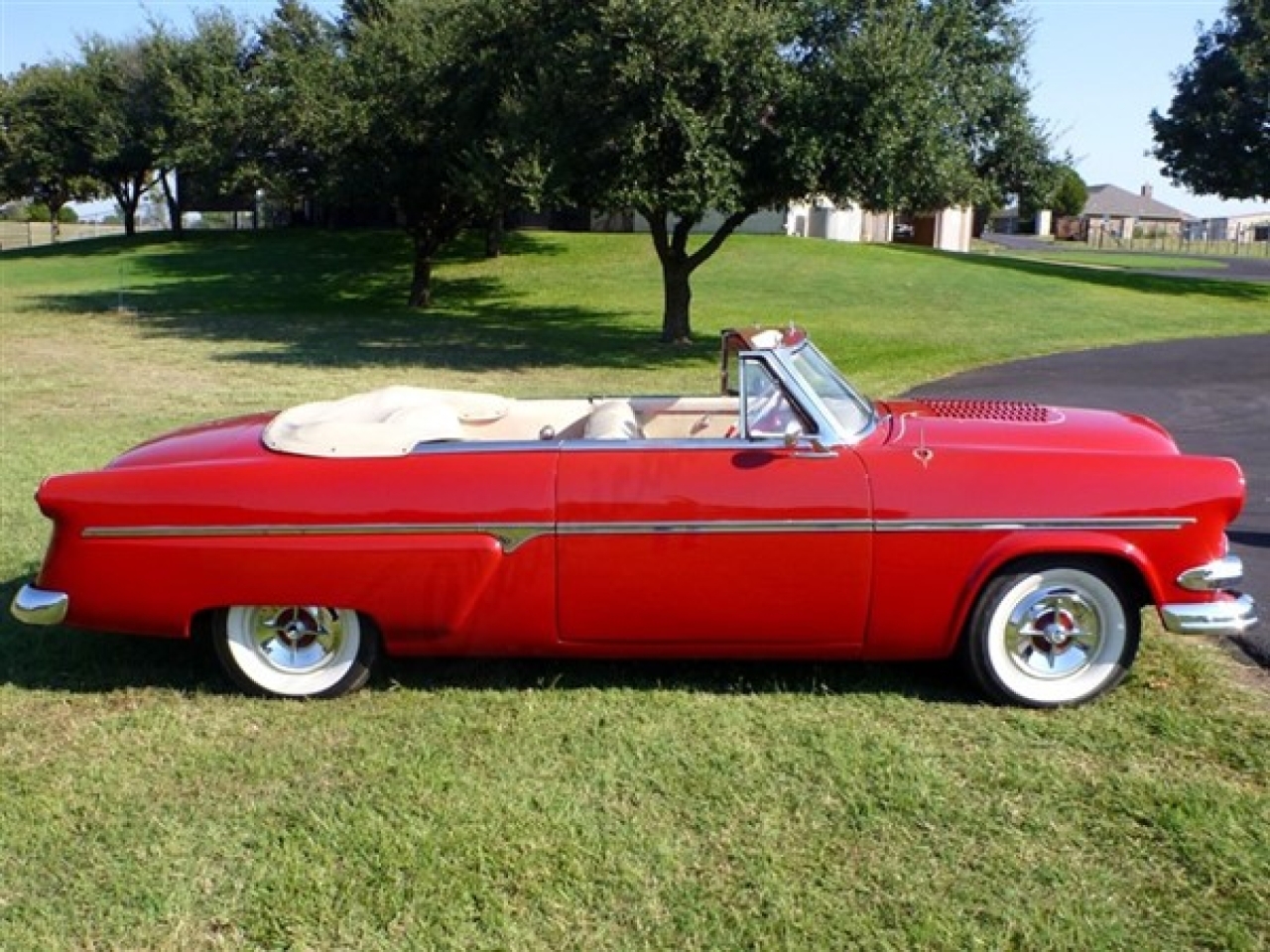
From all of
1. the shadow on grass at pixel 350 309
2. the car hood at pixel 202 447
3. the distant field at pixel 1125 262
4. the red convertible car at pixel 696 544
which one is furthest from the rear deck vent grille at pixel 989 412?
the distant field at pixel 1125 262

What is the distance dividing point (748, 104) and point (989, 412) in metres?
11.5

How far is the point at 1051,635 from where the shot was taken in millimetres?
4141

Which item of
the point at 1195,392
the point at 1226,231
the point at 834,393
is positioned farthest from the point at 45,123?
the point at 1226,231

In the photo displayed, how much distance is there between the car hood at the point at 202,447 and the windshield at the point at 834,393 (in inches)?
79.9

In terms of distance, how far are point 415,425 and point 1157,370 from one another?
13.8m

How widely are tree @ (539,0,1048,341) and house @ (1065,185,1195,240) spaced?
74.5 meters

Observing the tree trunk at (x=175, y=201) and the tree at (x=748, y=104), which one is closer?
the tree at (x=748, y=104)

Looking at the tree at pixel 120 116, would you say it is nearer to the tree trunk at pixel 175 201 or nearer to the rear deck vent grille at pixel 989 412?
the tree trunk at pixel 175 201

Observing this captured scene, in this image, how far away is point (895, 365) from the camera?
51.9 ft

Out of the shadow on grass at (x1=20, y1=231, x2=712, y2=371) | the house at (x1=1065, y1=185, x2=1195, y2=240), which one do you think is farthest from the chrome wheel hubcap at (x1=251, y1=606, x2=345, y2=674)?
the house at (x1=1065, y1=185, x2=1195, y2=240)

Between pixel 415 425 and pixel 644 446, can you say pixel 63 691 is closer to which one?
pixel 415 425

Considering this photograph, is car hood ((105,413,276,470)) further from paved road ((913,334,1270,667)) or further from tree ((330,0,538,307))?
tree ((330,0,538,307))

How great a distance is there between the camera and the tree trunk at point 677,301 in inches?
763

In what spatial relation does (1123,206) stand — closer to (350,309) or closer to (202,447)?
(350,309)
